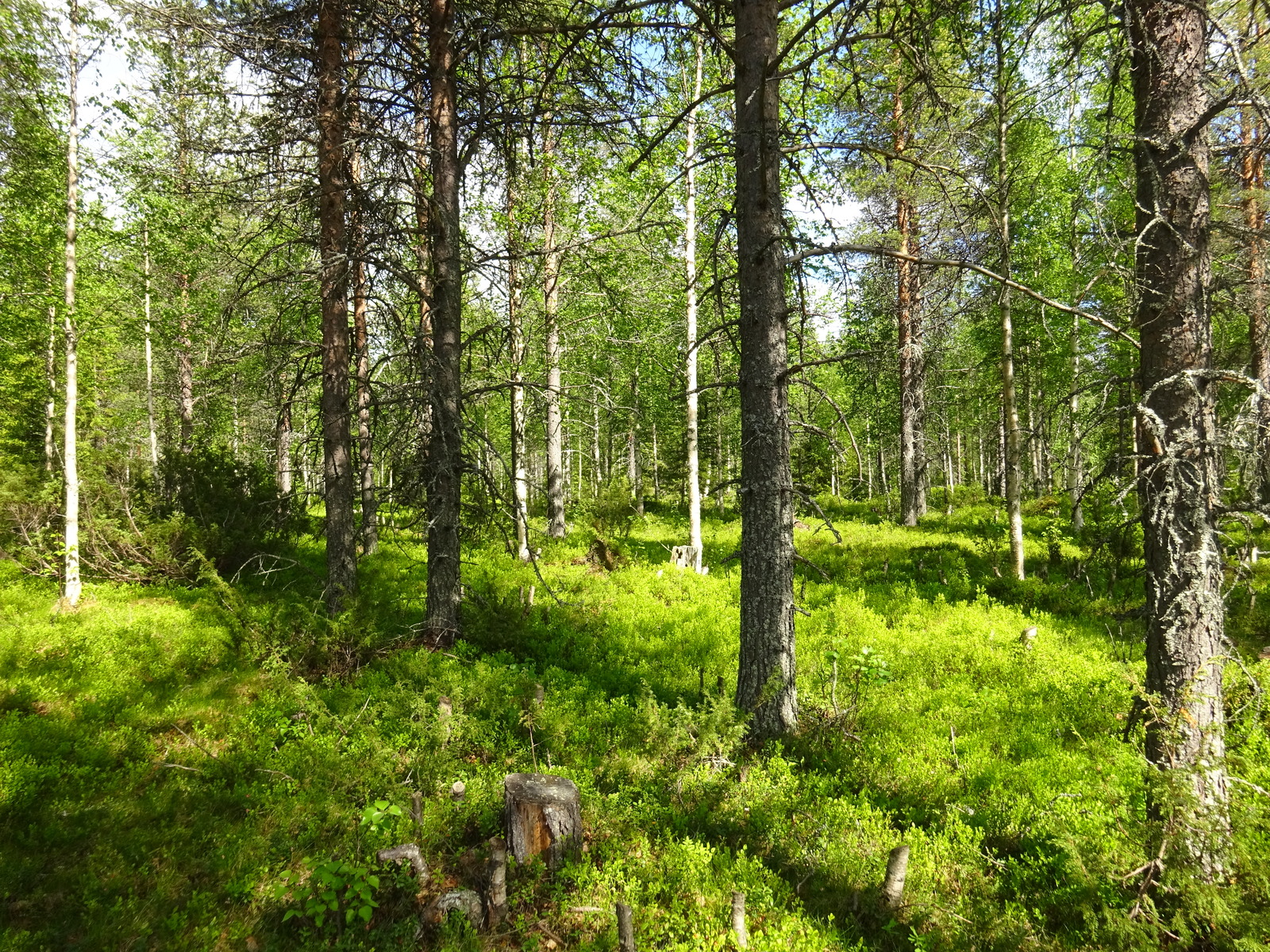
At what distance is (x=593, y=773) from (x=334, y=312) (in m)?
6.74

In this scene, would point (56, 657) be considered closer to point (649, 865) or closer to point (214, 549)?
point (214, 549)

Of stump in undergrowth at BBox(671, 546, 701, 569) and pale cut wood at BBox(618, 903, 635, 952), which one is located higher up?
stump in undergrowth at BBox(671, 546, 701, 569)

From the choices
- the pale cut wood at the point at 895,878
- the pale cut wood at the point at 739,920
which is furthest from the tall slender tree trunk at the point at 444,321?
the pale cut wood at the point at 895,878

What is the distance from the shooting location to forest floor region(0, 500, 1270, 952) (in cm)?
362

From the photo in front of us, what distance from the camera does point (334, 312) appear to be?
304 inches

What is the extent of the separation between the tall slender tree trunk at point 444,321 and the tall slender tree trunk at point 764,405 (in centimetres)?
377

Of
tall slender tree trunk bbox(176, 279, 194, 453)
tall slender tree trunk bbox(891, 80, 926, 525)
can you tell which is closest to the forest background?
tall slender tree trunk bbox(891, 80, 926, 525)

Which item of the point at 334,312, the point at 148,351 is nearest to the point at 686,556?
the point at 334,312

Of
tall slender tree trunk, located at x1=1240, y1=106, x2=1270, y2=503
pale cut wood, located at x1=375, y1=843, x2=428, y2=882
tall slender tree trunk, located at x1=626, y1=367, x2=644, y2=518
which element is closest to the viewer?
pale cut wood, located at x1=375, y1=843, x2=428, y2=882

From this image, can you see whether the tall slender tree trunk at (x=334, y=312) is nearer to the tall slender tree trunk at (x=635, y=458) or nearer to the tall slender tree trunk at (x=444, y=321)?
the tall slender tree trunk at (x=444, y=321)

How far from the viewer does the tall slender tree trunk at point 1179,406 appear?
144 inches

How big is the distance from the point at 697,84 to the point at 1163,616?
44.2 ft

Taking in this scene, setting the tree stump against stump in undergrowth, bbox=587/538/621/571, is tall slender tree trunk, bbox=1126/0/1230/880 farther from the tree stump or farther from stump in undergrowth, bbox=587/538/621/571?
stump in undergrowth, bbox=587/538/621/571

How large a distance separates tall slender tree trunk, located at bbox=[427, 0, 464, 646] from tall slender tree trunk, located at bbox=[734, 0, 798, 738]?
3775mm
